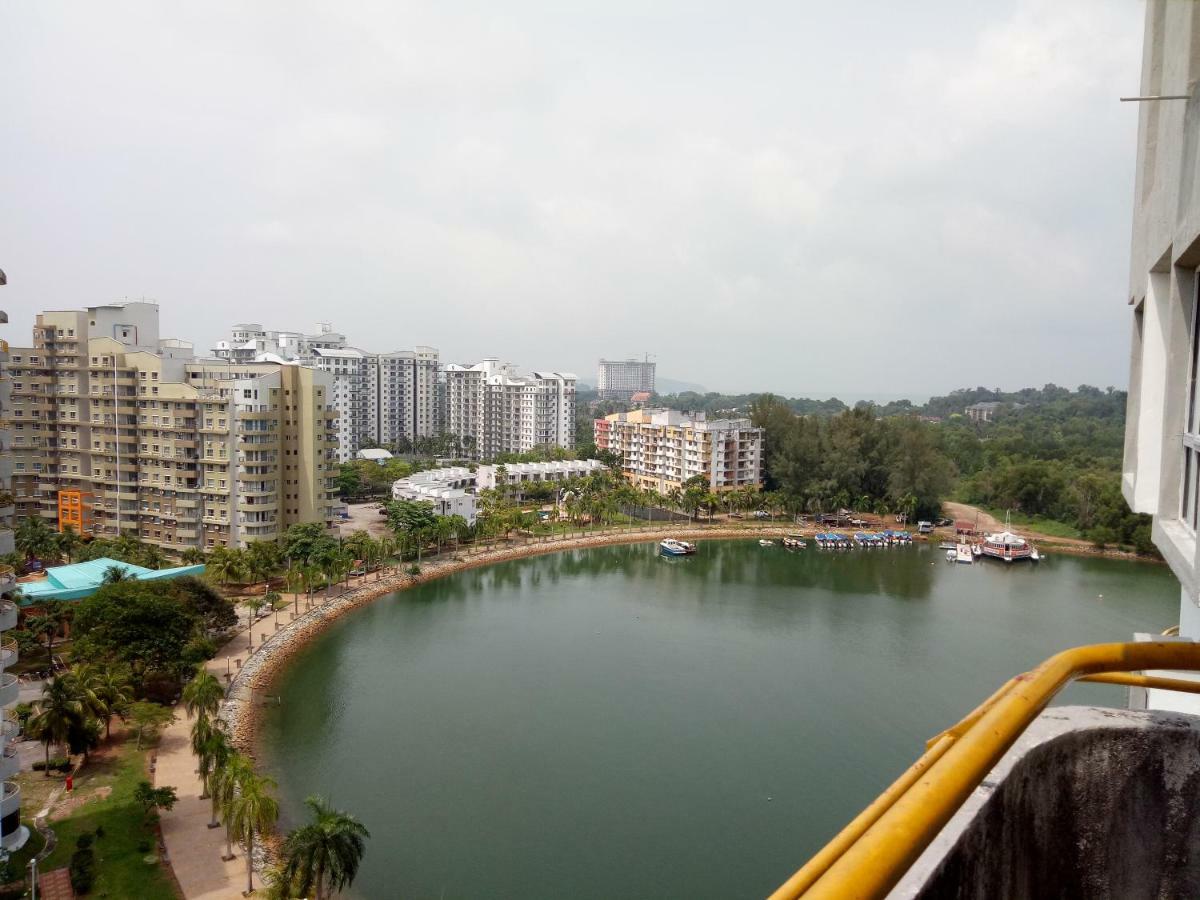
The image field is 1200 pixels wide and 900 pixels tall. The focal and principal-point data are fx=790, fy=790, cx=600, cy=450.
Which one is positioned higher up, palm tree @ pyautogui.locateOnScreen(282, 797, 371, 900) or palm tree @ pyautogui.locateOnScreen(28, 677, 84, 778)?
palm tree @ pyautogui.locateOnScreen(28, 677, 84, 778)

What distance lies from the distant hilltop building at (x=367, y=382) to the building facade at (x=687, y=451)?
8.92 metres

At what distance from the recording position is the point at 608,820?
595cm

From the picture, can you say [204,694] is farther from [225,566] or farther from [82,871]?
[225,566]

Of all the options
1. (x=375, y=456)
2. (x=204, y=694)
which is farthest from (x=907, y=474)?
(x=204, y=694)

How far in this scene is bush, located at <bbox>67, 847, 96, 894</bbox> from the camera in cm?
451

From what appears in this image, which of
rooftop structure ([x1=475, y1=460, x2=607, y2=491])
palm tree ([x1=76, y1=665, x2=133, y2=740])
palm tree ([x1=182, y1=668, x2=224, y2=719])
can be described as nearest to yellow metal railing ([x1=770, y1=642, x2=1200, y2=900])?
palm tree ([x1=182, y1=668, x2=224, y2=719])

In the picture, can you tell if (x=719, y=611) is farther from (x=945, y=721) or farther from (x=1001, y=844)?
(x=1001, y=844)

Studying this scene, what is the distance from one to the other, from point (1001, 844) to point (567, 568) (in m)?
14.3

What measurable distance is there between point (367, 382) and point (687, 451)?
47.0 feet

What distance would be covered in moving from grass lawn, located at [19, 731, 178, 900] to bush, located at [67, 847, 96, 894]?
47 mm

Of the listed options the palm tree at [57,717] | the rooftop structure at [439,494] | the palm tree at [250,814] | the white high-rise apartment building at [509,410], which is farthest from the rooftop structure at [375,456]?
the palm tree at [250,814]

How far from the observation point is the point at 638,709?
8078mm

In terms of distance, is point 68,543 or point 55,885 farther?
point 68,543

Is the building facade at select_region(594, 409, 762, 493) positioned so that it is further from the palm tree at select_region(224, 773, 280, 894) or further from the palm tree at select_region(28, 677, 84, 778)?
the palm tree at select_region(224, 773, 280, 894)
